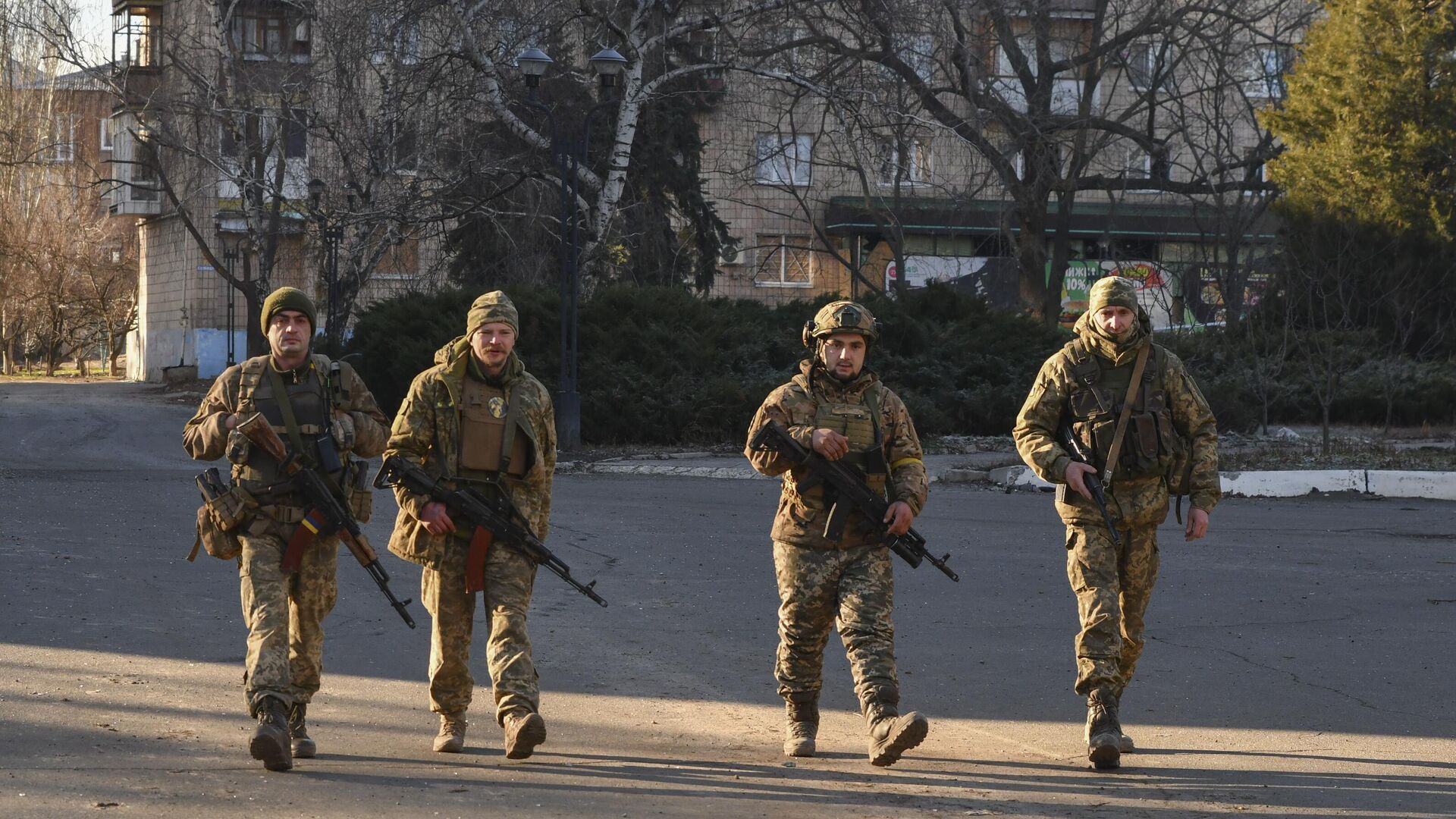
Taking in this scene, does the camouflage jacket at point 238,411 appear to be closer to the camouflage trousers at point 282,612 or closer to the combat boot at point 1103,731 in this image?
the camouflage trousers at point 282,612

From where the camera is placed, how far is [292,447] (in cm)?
615

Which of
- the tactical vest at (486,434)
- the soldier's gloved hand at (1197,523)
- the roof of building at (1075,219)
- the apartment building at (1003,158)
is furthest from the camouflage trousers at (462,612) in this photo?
the roof of building at (1075,219)

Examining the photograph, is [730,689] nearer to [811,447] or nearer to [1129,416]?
[811,447]

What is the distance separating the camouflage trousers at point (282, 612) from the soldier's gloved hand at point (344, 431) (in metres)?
0.34

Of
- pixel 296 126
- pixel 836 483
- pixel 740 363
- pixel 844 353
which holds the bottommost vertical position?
pixel 836 483

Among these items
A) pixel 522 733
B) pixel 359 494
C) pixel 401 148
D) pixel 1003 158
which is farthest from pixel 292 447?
pixel 401 148

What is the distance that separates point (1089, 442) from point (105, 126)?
66798 mm

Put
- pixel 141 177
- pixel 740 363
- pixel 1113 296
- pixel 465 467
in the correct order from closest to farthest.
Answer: pixel 465 467, pixel 1113 296, pixel 740 363, pixel 141 177

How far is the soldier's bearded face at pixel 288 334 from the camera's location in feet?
20.2

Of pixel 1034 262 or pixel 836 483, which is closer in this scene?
pixel 836 483

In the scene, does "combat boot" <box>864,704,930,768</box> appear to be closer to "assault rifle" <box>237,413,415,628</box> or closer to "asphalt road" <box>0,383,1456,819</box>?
"asphalt road" <box>0,383,1456,819</box>

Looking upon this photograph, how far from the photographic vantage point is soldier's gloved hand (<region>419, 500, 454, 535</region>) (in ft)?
20.0

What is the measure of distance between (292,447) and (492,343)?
805 mm

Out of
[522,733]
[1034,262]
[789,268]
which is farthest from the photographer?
[789,268]
